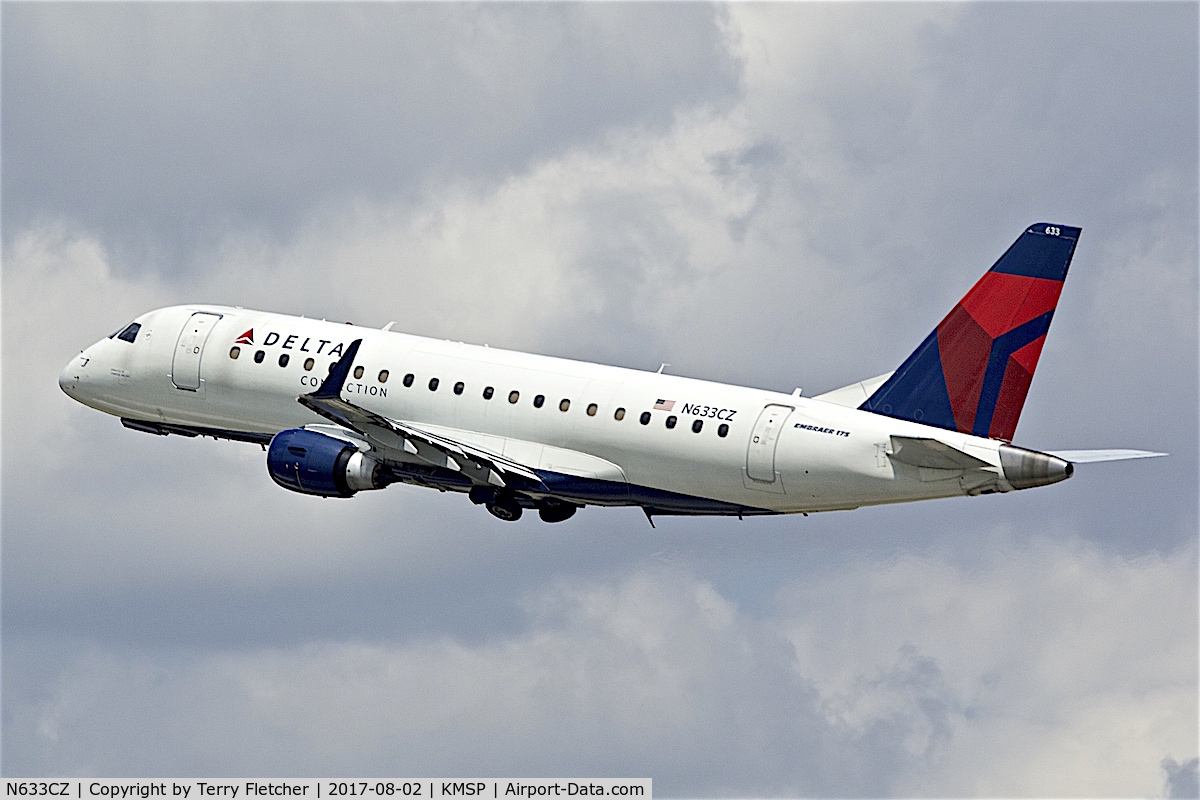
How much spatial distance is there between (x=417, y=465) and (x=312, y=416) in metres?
4.02

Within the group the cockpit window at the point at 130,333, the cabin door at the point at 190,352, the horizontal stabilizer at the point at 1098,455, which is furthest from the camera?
the cockpit window at the point at 130,333

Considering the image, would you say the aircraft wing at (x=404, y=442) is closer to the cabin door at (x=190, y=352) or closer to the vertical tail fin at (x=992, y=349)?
the cabin door at (x=190, y=352)

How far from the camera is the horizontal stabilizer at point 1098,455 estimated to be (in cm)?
5978

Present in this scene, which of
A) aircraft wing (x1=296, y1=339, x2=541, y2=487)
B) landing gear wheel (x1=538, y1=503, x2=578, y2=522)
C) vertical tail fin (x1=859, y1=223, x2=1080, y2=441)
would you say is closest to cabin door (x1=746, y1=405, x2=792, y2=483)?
vertical tail fin (x1=859, y1=223, x2=1080, y2=441)

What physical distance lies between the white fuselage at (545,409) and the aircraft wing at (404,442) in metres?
0.64

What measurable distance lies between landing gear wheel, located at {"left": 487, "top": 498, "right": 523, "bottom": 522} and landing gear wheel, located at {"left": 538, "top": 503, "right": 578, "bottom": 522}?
103 centimetres

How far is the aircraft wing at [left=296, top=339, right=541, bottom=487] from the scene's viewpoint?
64.0 metres

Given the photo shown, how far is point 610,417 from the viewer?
64.4 metres

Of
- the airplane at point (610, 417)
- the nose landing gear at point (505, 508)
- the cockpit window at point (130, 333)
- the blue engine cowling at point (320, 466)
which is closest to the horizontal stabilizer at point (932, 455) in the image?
the airplane at point (610, 417)

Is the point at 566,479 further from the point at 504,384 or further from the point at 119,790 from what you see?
the point at 119,790

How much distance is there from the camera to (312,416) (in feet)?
224

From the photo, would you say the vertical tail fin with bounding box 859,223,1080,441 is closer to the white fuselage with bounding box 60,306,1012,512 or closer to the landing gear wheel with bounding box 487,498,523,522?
the white fuselage with bounding box 60,306,1012,512

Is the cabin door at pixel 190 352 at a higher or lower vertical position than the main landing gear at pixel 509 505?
higher

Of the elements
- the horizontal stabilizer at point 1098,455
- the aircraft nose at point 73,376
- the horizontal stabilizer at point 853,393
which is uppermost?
the aircraft nose at point 73,376
